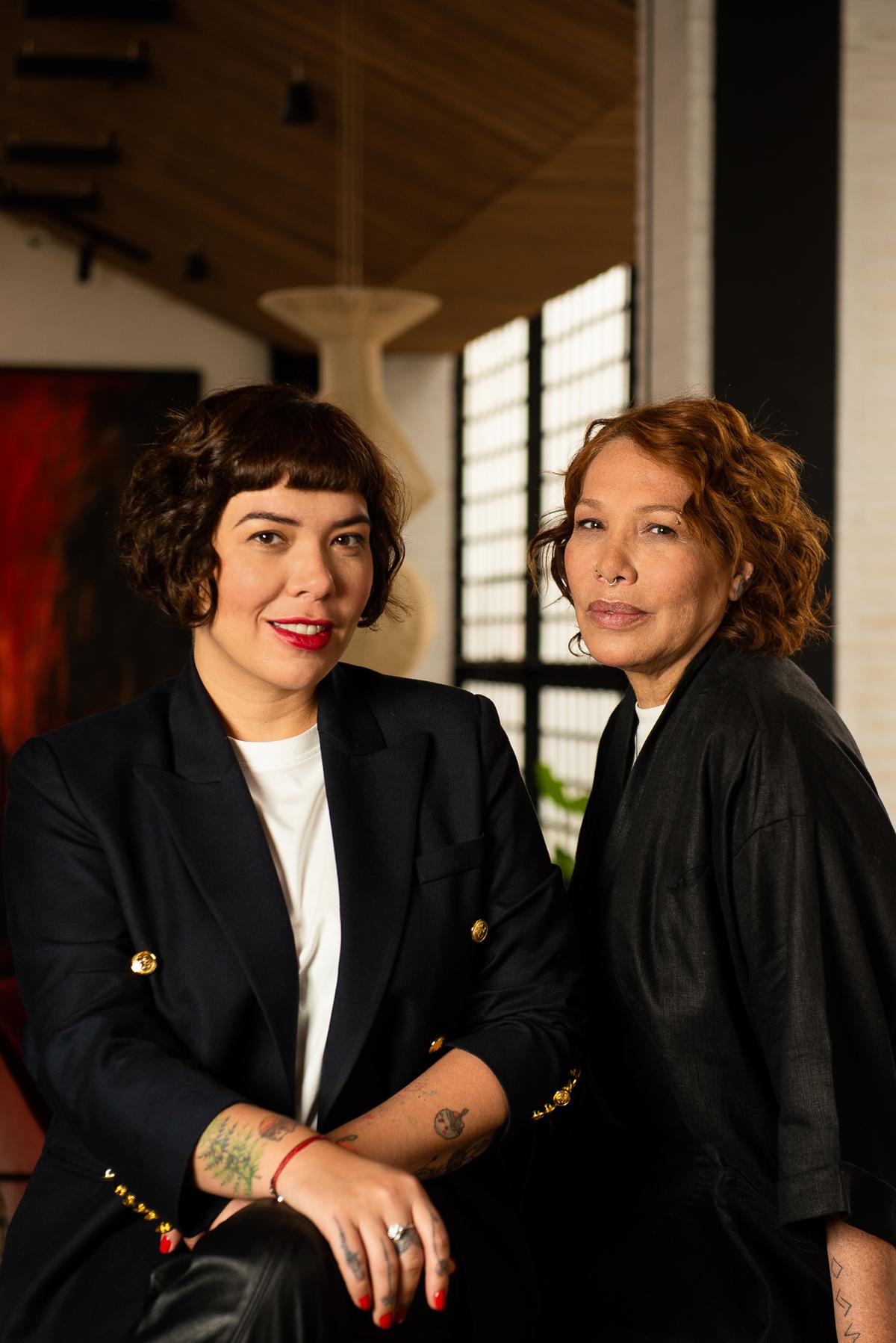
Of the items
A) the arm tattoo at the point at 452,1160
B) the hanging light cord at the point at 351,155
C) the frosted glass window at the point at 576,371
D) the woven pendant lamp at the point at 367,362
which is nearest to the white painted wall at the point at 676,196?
the woven pendant lamp at the point at 367,362

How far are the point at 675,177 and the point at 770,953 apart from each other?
2715mm

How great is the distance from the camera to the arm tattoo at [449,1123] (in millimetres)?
1649

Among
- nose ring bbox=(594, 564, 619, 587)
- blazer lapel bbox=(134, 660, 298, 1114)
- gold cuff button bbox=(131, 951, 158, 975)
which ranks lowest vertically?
gold cuff button bbox=(131, 951, 158, 975)

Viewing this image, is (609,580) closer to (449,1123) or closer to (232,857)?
(232,857)

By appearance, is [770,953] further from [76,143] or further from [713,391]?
[76,143]

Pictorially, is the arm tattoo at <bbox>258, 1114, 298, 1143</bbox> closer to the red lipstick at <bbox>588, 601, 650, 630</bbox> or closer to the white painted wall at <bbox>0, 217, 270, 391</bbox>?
the red lipstick at <bbox>588, 601, 650, 630</bbox>

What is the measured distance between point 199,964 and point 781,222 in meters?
2.81

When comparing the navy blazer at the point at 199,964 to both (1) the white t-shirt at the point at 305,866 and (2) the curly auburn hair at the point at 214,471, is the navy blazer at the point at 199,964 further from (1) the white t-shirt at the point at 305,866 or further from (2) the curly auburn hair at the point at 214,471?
(2) the curly auburn hair at the point at 214,471

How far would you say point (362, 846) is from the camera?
178 centimetres

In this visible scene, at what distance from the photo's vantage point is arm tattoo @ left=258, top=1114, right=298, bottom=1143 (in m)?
1.51

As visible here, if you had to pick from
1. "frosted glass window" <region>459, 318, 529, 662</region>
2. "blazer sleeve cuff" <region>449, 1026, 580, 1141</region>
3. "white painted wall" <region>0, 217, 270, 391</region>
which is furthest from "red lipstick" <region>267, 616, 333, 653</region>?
"white painted wall" <region>0, 217, 270, 391</region>

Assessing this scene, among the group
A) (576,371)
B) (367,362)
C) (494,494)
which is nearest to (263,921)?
(367,362)

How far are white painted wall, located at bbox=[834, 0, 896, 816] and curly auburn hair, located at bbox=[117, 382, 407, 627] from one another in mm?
2227

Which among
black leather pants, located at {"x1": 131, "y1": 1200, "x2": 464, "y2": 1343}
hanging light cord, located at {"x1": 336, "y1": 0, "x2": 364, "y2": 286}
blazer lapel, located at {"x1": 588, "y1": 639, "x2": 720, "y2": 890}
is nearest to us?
black leather pants, located at {"x1": 131, "y1": 1200, "x2": 464, "y2": 1343}
